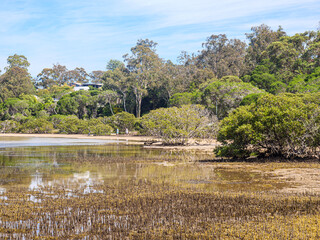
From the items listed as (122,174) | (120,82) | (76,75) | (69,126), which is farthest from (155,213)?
(76,75)

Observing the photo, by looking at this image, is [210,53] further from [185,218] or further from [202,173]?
[185,218]

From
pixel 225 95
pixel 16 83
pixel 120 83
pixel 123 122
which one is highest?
pixel 16 83

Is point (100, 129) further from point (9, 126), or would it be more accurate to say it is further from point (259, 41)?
point (259, 41)

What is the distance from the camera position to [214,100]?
56375 millimetres

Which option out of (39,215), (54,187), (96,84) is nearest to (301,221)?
(39,215)

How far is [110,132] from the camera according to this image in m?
65.1

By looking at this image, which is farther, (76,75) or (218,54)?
(76,75)

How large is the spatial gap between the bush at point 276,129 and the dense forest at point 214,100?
0.06 m

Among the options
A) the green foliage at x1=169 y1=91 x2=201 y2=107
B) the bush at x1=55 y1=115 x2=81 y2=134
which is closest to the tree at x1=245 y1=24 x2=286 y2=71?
the green foliage at x1=169 y1=91 x2=201 y2=107

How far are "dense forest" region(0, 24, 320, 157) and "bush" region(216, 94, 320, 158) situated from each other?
0.06m

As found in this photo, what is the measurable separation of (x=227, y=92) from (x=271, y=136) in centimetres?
3124

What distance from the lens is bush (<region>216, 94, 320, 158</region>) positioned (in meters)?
22.6

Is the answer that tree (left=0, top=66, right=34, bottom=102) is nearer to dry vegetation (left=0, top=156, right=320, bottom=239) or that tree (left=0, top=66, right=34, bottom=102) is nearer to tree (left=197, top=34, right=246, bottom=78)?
tree (left=197, top=34, right=246, bottom=78)

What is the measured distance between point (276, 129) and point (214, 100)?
33.8 m
